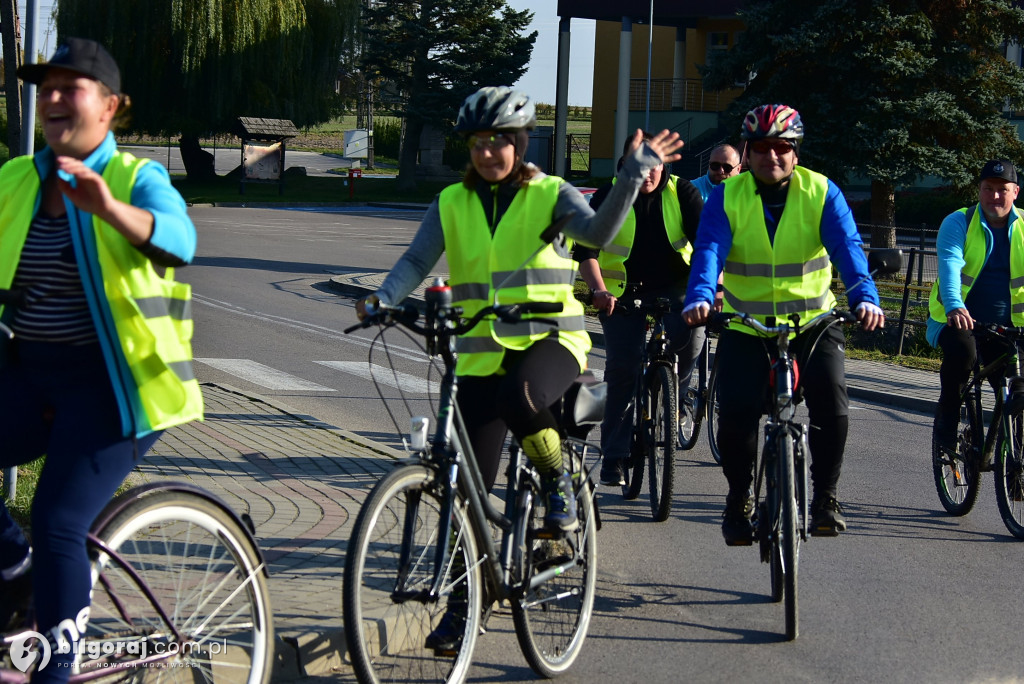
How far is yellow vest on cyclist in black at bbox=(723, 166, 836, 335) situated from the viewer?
5.31m

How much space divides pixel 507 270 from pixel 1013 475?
3.53 metres

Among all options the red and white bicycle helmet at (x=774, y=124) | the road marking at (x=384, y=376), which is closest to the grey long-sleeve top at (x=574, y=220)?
the red and white bicycle helmet at (x=774, y=124)

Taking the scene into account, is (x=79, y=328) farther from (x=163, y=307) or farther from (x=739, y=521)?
(x=739, y=521)

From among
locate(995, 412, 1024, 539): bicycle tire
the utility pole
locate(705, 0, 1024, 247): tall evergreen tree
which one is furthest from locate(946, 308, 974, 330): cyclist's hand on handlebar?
locate(705, 0, 1024, 247): tall evergreen tree

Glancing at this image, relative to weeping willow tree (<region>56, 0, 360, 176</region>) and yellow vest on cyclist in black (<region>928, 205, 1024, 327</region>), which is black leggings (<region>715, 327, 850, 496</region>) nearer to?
yellow vest on cyclist in black (<region>928, 205, 1024, 327</region>)

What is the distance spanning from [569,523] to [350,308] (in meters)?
13.4

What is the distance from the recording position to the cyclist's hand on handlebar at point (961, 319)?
6598 millimetres

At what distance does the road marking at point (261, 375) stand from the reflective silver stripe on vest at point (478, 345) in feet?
21.7

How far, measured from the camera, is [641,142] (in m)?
4.43

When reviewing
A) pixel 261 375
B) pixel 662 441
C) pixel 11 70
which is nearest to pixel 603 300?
pixel 662 441

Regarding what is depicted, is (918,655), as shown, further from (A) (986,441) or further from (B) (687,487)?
(B) (687,487)

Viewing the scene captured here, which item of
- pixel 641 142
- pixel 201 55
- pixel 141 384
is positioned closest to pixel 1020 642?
pixel 641 142

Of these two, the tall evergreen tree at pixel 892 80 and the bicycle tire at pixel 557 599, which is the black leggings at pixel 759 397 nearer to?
the bicycle tire at pixel 557 599

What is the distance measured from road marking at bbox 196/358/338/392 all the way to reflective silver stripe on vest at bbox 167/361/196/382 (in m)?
7.67
